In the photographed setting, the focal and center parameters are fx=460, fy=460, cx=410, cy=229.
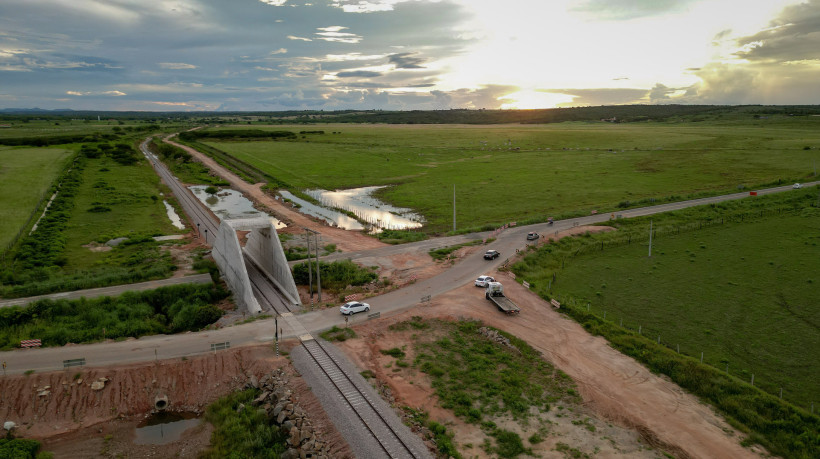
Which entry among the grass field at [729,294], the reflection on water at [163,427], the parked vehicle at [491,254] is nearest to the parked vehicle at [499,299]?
the grass field at [729,294]

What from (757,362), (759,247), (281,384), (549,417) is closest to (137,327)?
(281,384)

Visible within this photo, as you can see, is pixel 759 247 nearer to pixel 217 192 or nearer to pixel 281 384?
pixel 281 384

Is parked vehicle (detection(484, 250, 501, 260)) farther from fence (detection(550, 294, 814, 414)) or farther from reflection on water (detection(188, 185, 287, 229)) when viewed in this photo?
reflection on water (detection(188, 185, 287, 229))

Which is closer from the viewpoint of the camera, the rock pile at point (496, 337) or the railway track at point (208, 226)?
the rock pile at point (496, 337)

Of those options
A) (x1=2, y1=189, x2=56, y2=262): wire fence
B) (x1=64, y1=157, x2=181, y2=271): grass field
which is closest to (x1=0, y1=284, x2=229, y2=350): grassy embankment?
(x1=64, y1=157, x2=181, y2=271): grass field

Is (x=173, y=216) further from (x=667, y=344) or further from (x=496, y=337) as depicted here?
(x=667, y=344)

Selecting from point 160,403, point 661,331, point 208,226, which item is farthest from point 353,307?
point 208,226

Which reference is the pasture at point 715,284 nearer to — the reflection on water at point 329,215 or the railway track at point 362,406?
the railway track at point 362,406
